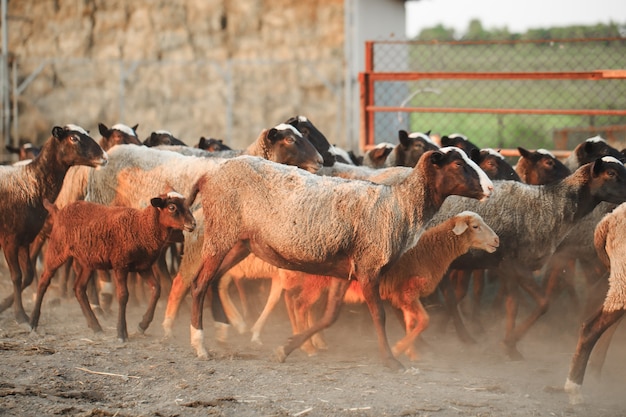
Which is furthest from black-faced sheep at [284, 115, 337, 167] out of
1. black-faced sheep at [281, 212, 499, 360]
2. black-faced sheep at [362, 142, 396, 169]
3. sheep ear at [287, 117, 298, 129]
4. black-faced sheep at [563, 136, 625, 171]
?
black-faced sheep at [563, 136, 625, 171]

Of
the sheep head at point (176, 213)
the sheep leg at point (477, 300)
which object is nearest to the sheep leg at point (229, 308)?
the sheep head at point (176, 213)

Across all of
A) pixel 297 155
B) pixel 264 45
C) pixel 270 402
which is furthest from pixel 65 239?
pixel 264 45

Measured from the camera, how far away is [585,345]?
6.43m

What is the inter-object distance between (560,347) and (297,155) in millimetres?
3002

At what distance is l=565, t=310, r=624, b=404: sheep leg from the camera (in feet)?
20.9

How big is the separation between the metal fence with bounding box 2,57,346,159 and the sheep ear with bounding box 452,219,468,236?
10.8m

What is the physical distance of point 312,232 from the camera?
7281mm

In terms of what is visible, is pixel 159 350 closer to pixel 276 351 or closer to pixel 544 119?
pixel 276 351

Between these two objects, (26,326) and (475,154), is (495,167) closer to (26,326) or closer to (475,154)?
(475,154)

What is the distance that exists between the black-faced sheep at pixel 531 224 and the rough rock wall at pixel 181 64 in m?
10.4

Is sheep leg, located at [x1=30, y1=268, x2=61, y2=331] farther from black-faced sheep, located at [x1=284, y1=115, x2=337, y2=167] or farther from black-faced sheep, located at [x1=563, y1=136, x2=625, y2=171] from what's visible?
black-faced sheep, located at [x1=563, y1=136, x2=625, y2=171]

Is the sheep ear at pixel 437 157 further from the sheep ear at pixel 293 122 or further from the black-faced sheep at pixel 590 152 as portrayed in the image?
the black-faced sheep at pixel 590 152

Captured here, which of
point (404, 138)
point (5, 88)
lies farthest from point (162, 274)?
point (5, 88)

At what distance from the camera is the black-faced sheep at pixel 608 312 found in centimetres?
634
